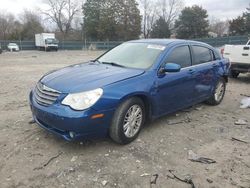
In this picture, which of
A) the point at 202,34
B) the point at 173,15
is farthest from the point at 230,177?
the point at 173,15

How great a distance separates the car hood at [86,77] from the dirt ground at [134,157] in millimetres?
901

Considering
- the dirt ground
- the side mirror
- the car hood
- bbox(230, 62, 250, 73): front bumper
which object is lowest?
the dirt ground

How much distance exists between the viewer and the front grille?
150 inches

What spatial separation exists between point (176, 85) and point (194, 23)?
146ft

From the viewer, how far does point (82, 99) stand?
3666 mm

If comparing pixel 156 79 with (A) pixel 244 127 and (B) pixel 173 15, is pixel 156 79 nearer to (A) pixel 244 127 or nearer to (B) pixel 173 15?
(A) pixel 244 127

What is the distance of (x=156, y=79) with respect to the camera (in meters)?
4.44

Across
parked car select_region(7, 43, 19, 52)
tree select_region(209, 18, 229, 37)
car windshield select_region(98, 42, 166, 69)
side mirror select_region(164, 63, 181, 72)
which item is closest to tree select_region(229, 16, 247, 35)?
tree select_region(209, 18, 229, 37)

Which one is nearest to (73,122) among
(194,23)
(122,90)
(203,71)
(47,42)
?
(122,90)

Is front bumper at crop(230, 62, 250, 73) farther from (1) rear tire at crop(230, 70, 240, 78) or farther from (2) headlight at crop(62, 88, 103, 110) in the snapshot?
(2) headlight at crop(62, 88, 103, 110)

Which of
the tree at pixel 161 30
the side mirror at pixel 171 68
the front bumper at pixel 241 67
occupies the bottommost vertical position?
the front bumper at pixel 241 67

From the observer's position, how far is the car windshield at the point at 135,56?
4.68m

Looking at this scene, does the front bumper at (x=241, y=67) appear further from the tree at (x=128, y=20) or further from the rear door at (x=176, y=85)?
the tree at (x=128, y=20)

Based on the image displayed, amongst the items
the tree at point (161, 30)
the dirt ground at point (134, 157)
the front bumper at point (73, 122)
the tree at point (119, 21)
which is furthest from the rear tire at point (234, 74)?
the tree at point (161, 30)
